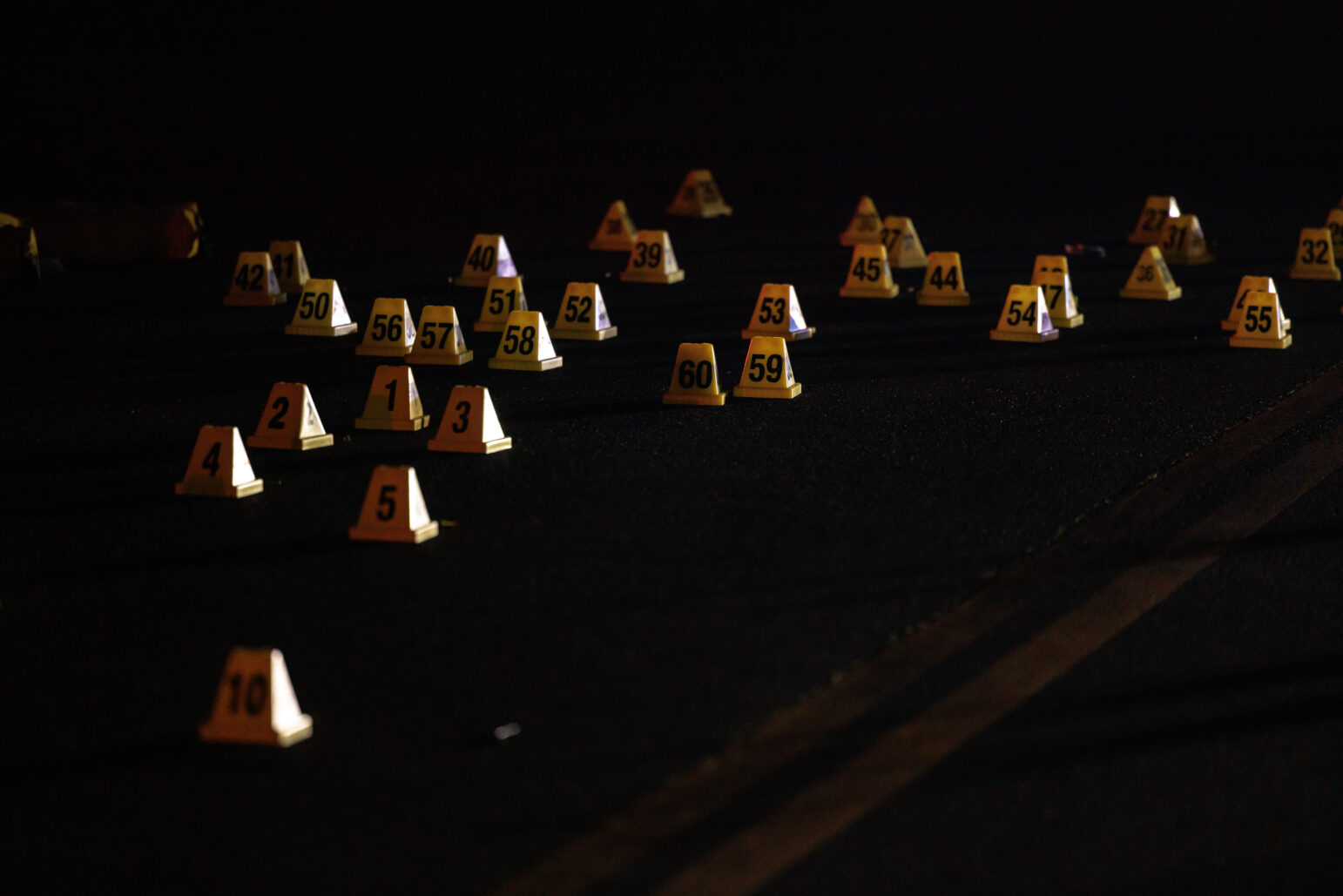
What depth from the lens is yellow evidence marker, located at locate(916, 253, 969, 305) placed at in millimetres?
12547

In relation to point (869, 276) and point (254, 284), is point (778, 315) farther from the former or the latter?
point (254, 284)

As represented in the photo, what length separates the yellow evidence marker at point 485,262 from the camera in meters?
13.3

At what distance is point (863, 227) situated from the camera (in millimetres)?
16094

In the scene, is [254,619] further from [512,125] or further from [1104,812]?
[512,125]

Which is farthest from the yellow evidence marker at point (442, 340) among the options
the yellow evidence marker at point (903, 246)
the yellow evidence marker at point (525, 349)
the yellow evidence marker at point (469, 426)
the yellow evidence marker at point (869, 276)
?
the yellow evidence marker at point (903, 246)

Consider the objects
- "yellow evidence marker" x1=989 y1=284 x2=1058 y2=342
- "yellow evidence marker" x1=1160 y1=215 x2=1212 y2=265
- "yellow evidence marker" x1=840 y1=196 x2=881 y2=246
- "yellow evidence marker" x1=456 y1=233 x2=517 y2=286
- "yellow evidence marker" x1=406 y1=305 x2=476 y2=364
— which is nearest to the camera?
"yellow evidence marker" x1=406 y1=305 x2=476 y2=364

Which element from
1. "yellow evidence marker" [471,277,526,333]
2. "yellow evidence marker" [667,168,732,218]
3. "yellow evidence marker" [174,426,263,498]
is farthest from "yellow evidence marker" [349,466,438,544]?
"yellow evidence marker" [667,168,732,218]

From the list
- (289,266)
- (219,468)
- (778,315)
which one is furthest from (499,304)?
(219,468)

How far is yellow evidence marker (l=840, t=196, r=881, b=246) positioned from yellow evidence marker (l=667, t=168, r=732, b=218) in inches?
99.6

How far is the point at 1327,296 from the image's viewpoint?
1272cm

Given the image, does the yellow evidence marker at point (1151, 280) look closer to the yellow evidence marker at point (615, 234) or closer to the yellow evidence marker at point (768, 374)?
the yellow evidence marker at point (768, 374)

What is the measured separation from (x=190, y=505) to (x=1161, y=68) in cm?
2721

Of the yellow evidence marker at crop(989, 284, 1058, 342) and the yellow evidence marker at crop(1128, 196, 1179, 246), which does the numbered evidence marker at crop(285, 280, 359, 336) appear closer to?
the yellow evidence marker at crop(989, 284, 1058, 342)

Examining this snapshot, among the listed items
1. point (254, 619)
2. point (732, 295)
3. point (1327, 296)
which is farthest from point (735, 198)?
point (254, 619)
